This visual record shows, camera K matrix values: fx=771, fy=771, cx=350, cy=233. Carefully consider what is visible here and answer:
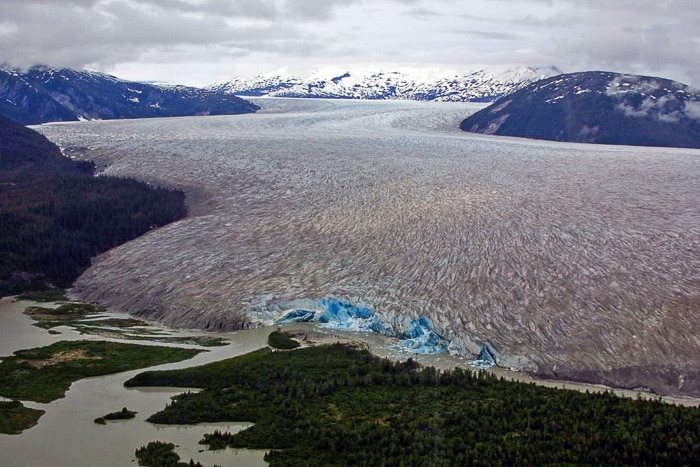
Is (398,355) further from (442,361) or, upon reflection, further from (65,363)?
(65,363)

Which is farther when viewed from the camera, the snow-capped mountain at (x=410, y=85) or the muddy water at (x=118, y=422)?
the snow-capped mountain at (x=410, y=85)

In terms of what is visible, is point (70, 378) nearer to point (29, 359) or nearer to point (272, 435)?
point (29, 359)

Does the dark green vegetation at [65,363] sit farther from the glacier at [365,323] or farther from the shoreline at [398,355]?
the glacier at [365,323]

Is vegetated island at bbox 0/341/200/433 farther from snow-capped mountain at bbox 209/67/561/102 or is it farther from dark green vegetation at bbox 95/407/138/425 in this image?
snow-capped mountain at bbox 209/67/561/102

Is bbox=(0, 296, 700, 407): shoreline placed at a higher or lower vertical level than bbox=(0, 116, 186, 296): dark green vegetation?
lower

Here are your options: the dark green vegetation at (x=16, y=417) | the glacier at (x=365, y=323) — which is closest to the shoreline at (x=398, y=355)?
the glacier at (x=365, y=323)

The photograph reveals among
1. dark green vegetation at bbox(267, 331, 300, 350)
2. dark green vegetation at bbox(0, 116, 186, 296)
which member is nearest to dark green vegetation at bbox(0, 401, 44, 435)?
dark green vegetation at bbox(267, 331, 300, 350)
